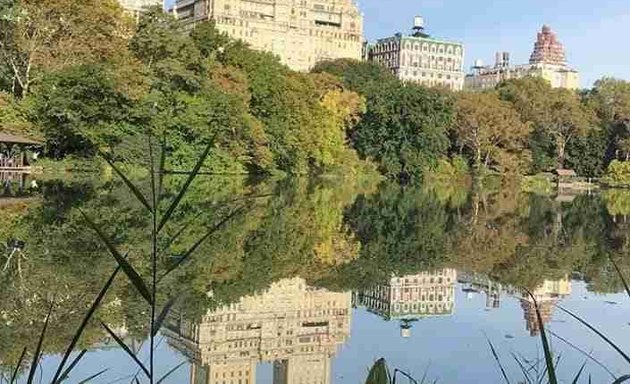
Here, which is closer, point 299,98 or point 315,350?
point 315,350

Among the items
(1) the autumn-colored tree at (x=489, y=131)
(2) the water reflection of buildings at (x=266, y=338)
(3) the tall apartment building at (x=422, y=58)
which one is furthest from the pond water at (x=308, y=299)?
(3) the tall apartment building at (x=422, y=58)

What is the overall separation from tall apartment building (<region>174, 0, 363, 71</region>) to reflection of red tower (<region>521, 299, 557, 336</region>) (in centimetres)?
5838

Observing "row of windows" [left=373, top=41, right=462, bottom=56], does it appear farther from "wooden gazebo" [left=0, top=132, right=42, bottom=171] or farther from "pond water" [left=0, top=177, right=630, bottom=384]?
"pond water" [left=0, top=177, right=630, bottom=384]

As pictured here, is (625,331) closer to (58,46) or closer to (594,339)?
(594,339)

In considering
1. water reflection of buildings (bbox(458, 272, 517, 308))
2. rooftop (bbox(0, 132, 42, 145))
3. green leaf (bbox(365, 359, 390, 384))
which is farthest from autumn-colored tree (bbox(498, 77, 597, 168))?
green leaf (bbox(365, 359, 390, 384))

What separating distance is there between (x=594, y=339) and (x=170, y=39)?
26077mm

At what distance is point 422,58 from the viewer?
95.5 meters

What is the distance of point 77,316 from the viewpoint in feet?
16.8

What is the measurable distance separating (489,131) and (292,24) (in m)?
28.2

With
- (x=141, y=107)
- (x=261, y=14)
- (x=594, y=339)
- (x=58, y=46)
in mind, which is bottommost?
(x=594, y=339)

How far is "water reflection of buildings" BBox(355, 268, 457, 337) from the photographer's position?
22.4ft

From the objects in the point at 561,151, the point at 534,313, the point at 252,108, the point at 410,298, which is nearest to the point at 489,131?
the point at 561,151

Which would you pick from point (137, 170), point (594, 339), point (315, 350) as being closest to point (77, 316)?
point (315, 350)

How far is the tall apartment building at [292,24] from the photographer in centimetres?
6688
